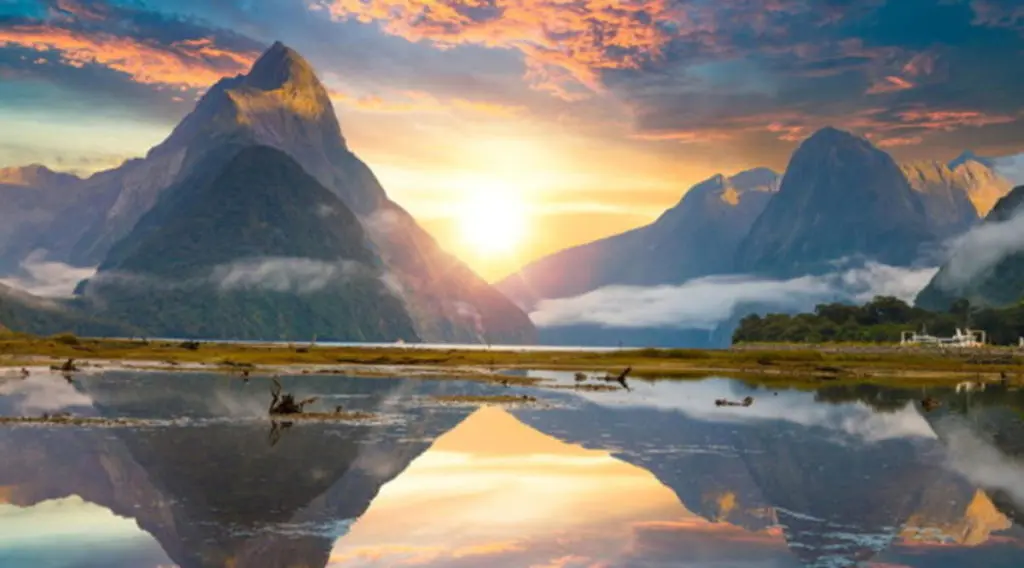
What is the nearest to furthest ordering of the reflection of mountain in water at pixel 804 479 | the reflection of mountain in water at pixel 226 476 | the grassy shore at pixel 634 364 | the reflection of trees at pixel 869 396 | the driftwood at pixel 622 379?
the reflection of mountain in water at pixel 226 476 → the reflection of mountain in water at pixel 804 479 → the reflection of trees at pixel 869 396 → the driftwood at pixel 622 379 → the grassy shore at pixel 634 364

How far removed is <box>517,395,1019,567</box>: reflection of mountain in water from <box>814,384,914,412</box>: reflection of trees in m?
22.9

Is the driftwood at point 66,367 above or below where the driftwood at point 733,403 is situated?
below

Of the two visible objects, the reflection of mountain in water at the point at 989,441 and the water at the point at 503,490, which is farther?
the reflection of mountain in water at the point at 989,441

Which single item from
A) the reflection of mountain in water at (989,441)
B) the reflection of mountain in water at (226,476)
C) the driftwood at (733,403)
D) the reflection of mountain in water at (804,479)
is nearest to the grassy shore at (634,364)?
the driftwood at (733,403)

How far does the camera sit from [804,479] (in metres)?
47.2

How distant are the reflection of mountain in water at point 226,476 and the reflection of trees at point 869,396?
45.3m

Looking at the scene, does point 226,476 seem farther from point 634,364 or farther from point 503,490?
point 634,364

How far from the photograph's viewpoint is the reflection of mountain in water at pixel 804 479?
3466 centimetres

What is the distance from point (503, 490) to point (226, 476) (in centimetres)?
1178

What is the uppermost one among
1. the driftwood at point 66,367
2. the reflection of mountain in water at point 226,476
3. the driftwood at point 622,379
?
the driftwood at point 622,379

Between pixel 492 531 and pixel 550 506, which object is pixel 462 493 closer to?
pixel 550 506

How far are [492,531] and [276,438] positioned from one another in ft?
86.4

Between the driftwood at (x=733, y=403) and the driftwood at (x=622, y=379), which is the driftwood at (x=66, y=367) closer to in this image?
the driftwood at (x=622, y=379)

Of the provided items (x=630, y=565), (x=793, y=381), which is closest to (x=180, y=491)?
(x=630, y=565)
